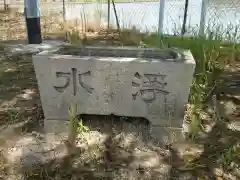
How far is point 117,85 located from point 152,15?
17.2 ft

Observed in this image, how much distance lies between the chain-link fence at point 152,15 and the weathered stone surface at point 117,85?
2.82 meters

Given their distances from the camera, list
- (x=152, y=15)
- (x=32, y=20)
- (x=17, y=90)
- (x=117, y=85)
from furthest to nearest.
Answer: (x=152, y=15) → (x=32, y=20) → (x=17, y=90) → (x=117, y=85)

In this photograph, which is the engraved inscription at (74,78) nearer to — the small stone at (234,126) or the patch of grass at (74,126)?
the patch of grass at (74,126)

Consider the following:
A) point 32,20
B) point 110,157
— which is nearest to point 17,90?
point 110,157

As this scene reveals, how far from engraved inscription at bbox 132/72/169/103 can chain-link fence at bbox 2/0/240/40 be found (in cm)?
285

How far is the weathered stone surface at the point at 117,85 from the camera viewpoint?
2490mm

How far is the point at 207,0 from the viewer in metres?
5.66

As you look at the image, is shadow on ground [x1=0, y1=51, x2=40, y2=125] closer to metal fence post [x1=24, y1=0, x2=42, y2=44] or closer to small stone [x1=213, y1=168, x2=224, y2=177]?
metal fence post [x1=24, y1=0, x2=42, y2=44]

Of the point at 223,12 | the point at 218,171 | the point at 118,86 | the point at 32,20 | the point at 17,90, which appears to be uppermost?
the point at 223,12

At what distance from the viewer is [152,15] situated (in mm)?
7504

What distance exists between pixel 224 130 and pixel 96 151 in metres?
1.11

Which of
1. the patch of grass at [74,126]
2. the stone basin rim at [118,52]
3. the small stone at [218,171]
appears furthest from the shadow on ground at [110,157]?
the stone basin rim at [118,52]

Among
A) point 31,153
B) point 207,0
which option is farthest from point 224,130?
point 207,0

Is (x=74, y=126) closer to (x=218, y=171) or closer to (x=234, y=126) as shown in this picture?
(x=218, y=171)
